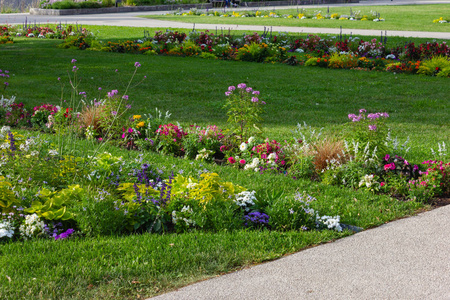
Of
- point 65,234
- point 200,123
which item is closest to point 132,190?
point 65,234

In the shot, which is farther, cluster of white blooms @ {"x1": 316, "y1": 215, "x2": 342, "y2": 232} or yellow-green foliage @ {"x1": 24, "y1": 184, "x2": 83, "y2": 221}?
cluster of white blooms @ {"x1": 316, "y1": 215, "x2": 342, "y2": 232}

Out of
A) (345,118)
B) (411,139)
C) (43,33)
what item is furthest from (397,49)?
(43,33)

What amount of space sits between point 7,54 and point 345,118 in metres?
10.9

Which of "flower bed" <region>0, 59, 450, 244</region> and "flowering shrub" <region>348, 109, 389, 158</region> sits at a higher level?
"flowering shrub" <region>348, 109, 389, 158</region>

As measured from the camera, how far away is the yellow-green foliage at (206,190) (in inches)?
166

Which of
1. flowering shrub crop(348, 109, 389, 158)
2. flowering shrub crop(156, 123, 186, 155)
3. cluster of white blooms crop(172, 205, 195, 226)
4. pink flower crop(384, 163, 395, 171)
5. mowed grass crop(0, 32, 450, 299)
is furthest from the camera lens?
flowering shrub crop(156, 123, 186, 155)

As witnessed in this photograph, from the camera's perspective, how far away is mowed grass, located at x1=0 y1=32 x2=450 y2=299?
10.7 feet

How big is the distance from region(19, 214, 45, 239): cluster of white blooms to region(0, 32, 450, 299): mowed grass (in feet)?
A: 0.35

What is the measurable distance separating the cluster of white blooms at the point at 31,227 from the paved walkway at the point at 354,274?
134 centimetres

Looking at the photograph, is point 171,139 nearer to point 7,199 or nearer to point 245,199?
point 245,199

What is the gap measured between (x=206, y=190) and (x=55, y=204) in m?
1.25

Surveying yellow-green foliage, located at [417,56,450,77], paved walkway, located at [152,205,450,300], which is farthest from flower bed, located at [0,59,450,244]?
yellow-green foliage, located at [417,56,450,77]

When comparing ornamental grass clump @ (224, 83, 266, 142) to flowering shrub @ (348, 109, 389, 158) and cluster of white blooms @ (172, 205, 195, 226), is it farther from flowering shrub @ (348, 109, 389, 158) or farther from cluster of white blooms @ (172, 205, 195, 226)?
cluster of white blooms @ (172, 205, 195, 226)

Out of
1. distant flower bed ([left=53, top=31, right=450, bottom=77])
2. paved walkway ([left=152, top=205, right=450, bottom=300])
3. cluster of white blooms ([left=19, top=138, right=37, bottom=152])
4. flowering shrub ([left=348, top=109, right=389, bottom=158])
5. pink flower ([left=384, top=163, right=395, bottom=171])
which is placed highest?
distant flower bed ([left=53, top=31, right=450, bottom=77])
